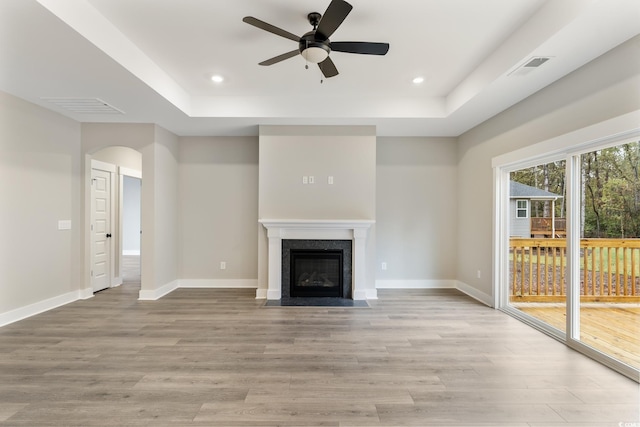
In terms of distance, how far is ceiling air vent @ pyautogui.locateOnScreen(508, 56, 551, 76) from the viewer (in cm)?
256

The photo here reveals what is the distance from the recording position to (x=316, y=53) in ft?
8.01

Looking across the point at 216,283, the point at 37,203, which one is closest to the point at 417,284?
the point at 216,283

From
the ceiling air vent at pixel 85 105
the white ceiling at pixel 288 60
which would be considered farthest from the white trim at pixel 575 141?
the ceiling air vent at pixel 85 105

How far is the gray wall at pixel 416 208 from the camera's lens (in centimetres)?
513

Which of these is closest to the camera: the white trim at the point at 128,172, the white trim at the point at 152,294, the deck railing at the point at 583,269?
the deck railing at the point at 583,269

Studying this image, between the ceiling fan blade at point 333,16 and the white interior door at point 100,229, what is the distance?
449 centimetres

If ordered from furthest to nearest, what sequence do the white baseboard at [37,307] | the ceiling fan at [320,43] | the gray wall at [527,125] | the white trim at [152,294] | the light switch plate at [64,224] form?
the white trim at [152,294] → the light switch plate at [64,224] → the white baseboard at [37,307] → the gray wall at [527,125] → the ceiling fan at [320,43]

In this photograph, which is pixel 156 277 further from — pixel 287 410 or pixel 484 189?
pixel 484 189

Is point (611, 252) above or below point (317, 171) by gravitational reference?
below

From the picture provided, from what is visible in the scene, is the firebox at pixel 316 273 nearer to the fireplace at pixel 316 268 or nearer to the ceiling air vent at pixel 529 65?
the fireplace at pixel 316 268

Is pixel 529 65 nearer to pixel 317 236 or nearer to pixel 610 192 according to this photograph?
pixel 610 192

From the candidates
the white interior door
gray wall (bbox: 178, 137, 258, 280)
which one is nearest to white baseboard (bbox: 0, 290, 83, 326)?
the white interior door

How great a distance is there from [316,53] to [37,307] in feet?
14.9

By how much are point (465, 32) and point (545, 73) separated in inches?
35.3
